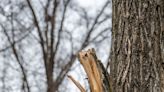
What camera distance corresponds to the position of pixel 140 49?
11.6 feet

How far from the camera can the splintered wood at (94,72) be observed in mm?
3680

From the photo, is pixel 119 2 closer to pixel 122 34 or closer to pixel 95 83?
pixel 122 34

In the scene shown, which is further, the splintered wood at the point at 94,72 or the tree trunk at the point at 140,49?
the splintered wood at the point at 94,72

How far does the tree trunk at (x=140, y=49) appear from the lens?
351cm

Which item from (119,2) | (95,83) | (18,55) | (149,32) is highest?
(18,55)

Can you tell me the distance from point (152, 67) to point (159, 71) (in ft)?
0.20

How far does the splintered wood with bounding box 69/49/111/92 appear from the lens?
3.68 meters

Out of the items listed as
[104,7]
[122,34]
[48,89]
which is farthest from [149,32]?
[104,7]

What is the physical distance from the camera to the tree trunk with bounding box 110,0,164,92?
3514mm

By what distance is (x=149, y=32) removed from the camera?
3551 millimetres

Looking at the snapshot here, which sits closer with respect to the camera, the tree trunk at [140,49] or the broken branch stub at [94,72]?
the tree trunk at [140,49]

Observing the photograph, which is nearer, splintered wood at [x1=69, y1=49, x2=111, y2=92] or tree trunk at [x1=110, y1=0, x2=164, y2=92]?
tree trunk at [x1=110, y1=0, x2=164, y2=92]

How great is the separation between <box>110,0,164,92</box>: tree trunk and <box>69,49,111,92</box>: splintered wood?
85 mm

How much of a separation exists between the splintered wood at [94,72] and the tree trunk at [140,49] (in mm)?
85
